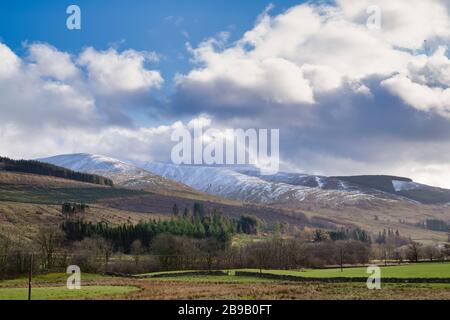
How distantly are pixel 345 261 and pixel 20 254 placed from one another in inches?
4078

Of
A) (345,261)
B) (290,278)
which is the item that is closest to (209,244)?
(345,261)

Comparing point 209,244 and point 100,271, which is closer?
point 100,271

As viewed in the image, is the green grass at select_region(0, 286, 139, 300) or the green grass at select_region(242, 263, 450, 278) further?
the green grass at select_region(242, 263, 450, 278)

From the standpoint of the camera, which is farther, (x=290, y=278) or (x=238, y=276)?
(x=238, y=276)

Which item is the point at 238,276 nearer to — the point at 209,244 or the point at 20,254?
the point at 20,254

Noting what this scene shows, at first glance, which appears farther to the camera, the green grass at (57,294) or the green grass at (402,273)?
the green grass at (402,273)

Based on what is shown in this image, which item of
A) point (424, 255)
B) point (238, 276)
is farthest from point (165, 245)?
point (424, 255)

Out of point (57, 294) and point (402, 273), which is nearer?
point (57, 294)

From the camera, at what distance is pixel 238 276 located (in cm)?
12388

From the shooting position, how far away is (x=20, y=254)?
129 metres
